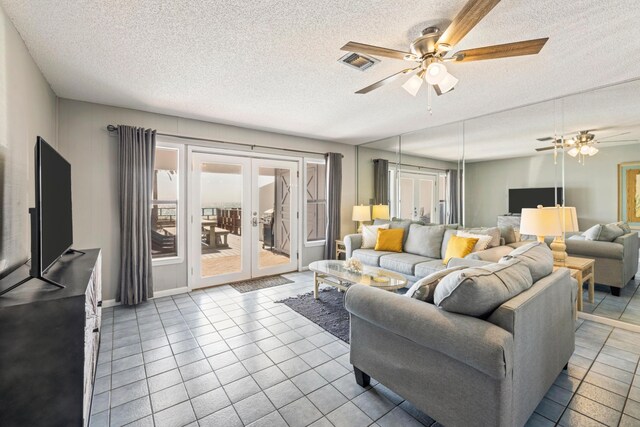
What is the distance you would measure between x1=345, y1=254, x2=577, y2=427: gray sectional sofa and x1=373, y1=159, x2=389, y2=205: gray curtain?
12.6 feet

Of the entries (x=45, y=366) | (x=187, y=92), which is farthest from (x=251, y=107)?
(x=45, y=366)

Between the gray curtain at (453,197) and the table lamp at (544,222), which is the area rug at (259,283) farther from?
the table lamp at (544,222)

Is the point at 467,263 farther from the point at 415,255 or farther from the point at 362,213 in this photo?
the point at 362,213

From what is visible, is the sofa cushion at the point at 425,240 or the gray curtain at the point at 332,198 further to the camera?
the gray curtain at the point at 332,198

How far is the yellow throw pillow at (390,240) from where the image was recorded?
4414 millimetres

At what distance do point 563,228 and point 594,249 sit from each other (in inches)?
26.0

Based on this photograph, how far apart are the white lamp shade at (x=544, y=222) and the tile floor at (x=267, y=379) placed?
986mm

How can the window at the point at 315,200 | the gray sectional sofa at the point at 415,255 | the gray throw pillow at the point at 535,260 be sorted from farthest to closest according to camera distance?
1. the window at the point at 315,200
2. the gray sectional sofa at the point at 415,255
3. the gray throw pillow at the point at 535,260

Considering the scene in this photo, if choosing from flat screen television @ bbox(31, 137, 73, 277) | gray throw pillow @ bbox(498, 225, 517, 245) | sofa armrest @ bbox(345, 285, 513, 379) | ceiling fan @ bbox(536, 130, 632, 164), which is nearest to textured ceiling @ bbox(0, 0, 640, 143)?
ceiling fan @ bbox(536, 130, 632, 164)

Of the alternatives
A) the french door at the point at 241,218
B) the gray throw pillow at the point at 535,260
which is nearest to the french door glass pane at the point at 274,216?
the french door at the point at 241,218

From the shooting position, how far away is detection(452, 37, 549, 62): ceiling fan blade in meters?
1.76

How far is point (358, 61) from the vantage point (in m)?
2.42

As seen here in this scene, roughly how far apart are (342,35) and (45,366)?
2529 millimetres

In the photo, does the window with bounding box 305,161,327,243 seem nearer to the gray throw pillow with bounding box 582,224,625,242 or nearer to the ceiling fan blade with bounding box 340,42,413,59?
the ceiling fan blade with bounding box 340,42,413,59
